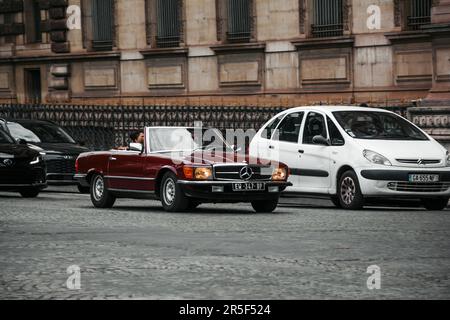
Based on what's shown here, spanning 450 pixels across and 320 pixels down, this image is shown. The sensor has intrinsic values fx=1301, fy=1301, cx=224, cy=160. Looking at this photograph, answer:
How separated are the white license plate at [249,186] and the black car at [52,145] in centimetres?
A: 835

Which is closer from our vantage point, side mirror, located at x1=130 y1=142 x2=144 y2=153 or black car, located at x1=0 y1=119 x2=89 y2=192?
side mirror, located at x1=130 y1=142 x2=144 y2=153

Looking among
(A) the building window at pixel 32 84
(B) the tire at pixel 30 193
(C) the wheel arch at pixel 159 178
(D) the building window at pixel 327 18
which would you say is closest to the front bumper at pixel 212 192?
(C) the wheel arch at pixel 159 178

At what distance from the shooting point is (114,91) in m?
38.2

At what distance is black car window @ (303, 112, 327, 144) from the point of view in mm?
21000

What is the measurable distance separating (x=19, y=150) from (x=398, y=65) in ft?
33.4

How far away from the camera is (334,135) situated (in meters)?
20.6

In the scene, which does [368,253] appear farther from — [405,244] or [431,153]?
[431,153]

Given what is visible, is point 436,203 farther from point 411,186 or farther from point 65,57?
point 65,57

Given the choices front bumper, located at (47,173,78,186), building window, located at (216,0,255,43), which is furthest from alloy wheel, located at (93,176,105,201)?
building window, located at (216,0,255,43)

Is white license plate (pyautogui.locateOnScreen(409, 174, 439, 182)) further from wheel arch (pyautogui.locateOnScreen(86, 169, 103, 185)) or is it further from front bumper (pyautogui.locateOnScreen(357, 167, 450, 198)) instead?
wheel arch (pyautogui.locateOnScreen(86, 169, 103, 185))

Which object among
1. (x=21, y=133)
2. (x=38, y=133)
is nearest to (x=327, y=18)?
(x=38, y=133)

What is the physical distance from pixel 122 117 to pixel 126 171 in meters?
15.8

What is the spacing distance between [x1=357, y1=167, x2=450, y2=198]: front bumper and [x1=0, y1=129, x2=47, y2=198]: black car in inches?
284
